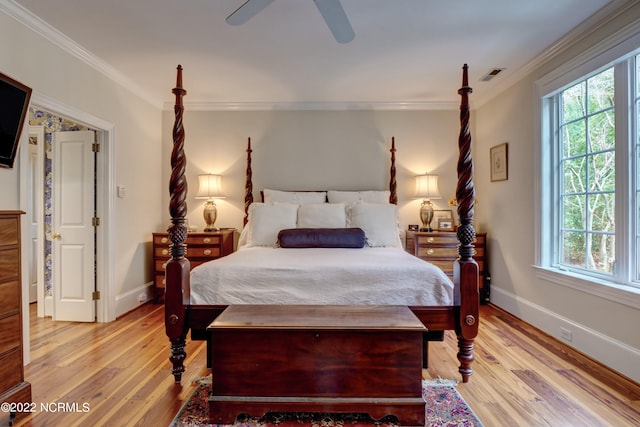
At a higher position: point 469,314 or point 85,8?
point 85,8

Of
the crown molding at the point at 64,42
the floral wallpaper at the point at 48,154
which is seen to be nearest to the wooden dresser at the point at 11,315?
the crown molding at the point at 64,42

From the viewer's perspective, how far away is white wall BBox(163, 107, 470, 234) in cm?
448

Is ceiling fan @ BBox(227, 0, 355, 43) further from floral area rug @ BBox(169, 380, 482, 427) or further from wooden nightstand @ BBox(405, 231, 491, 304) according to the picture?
wooden nightstand @ BBox(405, 231, 491, 304)

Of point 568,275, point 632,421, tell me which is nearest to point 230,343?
point 632,421

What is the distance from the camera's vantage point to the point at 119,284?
11.9 feet

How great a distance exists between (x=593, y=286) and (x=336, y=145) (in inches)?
121

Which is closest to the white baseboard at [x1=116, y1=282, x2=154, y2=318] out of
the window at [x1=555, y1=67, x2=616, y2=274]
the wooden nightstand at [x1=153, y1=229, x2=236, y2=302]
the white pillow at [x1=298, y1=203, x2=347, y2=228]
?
the wooden nightstand at [x1=153, y1=229, x2=236, y2=302]

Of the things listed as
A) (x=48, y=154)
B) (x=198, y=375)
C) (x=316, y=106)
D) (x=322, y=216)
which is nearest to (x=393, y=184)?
(x=322, y=216)

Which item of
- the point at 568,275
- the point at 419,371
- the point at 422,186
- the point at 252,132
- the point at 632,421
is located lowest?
the point at 632,421

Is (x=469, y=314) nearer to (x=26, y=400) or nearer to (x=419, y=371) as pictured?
(x=419, y=371)

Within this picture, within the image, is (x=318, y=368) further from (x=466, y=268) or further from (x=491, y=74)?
(x=491, y=74)

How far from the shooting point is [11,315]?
5.97ft

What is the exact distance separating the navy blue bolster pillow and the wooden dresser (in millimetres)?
1941

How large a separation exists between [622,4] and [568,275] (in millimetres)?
2009
